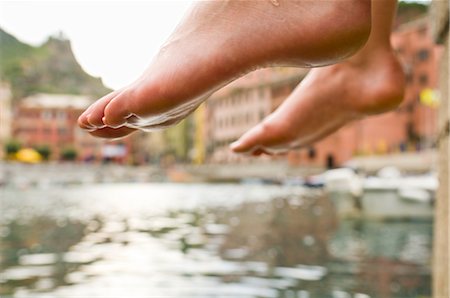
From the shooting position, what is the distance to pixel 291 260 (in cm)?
556

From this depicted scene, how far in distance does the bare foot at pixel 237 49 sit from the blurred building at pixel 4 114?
220 ft

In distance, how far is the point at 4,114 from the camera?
66.8 metres

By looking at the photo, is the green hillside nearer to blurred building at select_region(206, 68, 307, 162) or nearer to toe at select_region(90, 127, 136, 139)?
blurred building at select_region(206, 68, 307, 162)

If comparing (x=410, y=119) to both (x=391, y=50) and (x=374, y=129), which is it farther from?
(x=391, y=50)

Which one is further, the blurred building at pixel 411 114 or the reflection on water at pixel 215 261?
the blurred building at pixel 411 114

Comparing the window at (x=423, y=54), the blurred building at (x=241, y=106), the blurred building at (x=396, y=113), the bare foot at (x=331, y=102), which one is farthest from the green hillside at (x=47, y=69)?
the bare foot at (x=331, y=102)

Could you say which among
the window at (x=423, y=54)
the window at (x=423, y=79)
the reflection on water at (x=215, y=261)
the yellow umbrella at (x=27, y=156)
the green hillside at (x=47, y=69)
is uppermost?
the green hillside at (x=47, y=69)

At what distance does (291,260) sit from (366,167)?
2598 cm

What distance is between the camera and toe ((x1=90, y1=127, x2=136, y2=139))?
0.92 m

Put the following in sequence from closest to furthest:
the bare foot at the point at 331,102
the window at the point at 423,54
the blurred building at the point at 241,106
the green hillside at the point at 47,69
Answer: the bare foot at the point at 331,102 → the window at the point at 423,54 → the blurred building at the point at 241,106 → the green hillside at the point at 47,69

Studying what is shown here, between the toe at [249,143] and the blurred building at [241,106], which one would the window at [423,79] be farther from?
the toe at [249,143]

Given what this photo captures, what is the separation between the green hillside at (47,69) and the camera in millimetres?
101812

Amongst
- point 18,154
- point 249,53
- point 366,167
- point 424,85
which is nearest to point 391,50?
point 249,53

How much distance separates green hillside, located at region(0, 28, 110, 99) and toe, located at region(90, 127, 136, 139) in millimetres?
97734
